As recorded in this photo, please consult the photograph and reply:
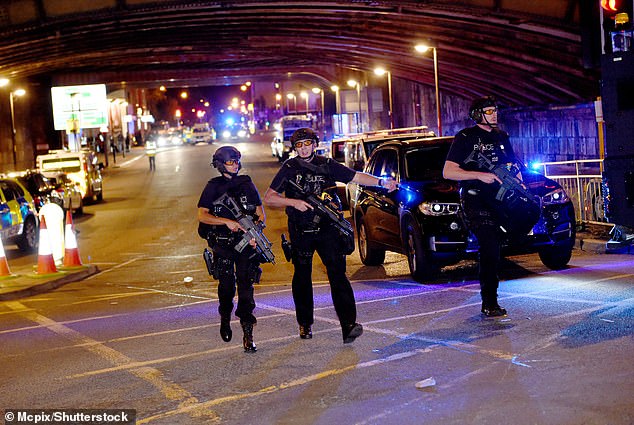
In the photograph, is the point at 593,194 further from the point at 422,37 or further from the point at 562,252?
the point at 422,37

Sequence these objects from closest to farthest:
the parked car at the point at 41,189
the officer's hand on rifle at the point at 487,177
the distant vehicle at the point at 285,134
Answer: the officer's hand on rifle at the point at 487,177
the parked car at the point at 41,189
the distant vehicle at the point at 285,134

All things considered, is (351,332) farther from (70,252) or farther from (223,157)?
(70,252)

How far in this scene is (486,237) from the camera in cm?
900

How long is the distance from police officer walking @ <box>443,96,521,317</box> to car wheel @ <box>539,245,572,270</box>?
350cm

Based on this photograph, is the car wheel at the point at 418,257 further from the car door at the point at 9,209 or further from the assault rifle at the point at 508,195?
the car door at the point at 9,209

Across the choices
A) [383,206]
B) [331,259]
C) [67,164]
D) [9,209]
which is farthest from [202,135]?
[331,259]

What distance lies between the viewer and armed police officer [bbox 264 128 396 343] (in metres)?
8.41

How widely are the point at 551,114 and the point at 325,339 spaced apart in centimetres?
3360

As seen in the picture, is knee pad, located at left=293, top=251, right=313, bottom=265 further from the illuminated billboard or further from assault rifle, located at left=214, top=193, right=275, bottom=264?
the illuminated billboard

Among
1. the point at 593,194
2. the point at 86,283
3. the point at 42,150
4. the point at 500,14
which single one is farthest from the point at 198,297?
the point at 42,150

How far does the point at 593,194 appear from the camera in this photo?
55.8 feet

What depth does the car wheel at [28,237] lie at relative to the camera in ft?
72.6

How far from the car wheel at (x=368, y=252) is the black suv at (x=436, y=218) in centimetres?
94

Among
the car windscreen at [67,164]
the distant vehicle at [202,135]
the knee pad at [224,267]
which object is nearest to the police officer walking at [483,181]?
the knee pad at [224,267]
